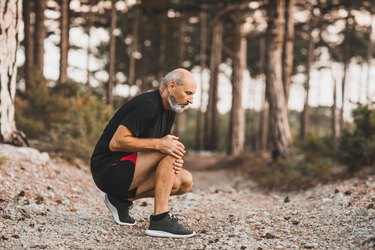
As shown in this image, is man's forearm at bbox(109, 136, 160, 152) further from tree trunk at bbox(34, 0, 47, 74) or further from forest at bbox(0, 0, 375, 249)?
tree trunk at bbox(34, 0, 47, 74)

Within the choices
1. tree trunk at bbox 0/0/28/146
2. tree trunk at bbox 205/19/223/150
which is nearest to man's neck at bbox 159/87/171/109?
tree trunk at bbox 0/0/28/146

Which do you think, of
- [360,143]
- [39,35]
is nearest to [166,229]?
[360,143]

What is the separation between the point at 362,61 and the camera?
109 ft

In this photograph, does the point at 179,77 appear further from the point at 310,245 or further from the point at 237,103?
the point at 237,103

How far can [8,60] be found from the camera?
788cm

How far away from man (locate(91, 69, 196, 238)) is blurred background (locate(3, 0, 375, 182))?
4288mm

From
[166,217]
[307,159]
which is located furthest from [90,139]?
[166,217]

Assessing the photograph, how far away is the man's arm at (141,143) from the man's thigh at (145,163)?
4.5 inches

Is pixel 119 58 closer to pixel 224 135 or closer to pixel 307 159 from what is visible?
pixel 224 135

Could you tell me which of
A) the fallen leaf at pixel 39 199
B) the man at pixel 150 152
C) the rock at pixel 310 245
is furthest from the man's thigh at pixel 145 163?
the fallen leaf at pixel 39 199

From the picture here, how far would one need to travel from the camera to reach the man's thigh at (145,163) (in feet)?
15.7

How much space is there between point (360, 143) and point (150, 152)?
21.4 ft

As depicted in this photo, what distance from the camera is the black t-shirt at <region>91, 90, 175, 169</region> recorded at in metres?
4.62

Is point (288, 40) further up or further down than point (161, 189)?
further up
